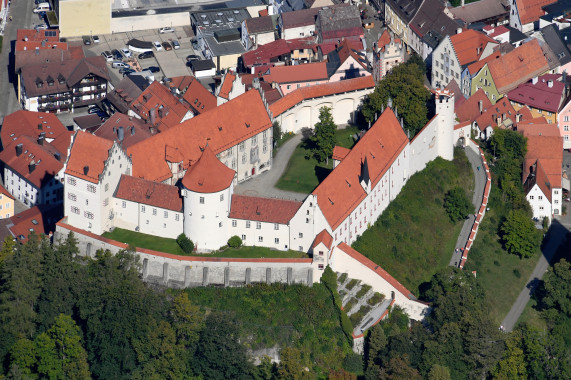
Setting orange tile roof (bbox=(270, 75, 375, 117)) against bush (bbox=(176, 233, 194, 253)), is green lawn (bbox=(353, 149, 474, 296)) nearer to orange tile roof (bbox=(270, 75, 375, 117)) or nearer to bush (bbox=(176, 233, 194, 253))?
orange tile roof (bbox=(270, 75, 375, 117))

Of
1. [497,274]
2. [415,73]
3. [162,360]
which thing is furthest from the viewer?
[415,73]

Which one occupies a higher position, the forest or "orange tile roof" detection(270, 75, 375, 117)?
"orange tile roof" detection(270, 75, 375, 117)

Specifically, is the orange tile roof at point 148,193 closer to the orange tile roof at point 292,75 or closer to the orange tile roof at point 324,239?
the orange tile roof at point 324,239

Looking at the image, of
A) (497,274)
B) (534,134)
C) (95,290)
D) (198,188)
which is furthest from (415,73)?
(95,290)

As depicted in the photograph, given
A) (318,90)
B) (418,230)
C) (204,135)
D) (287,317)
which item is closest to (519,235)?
(418,230)

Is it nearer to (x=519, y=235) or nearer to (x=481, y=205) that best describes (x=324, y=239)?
(x=519, y=235)

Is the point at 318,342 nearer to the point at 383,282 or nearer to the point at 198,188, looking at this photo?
the point at 383,282

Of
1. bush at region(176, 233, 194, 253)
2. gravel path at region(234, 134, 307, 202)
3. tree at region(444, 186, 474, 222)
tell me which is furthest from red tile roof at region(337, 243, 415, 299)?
tree at region(444, 186, 474, 222)
